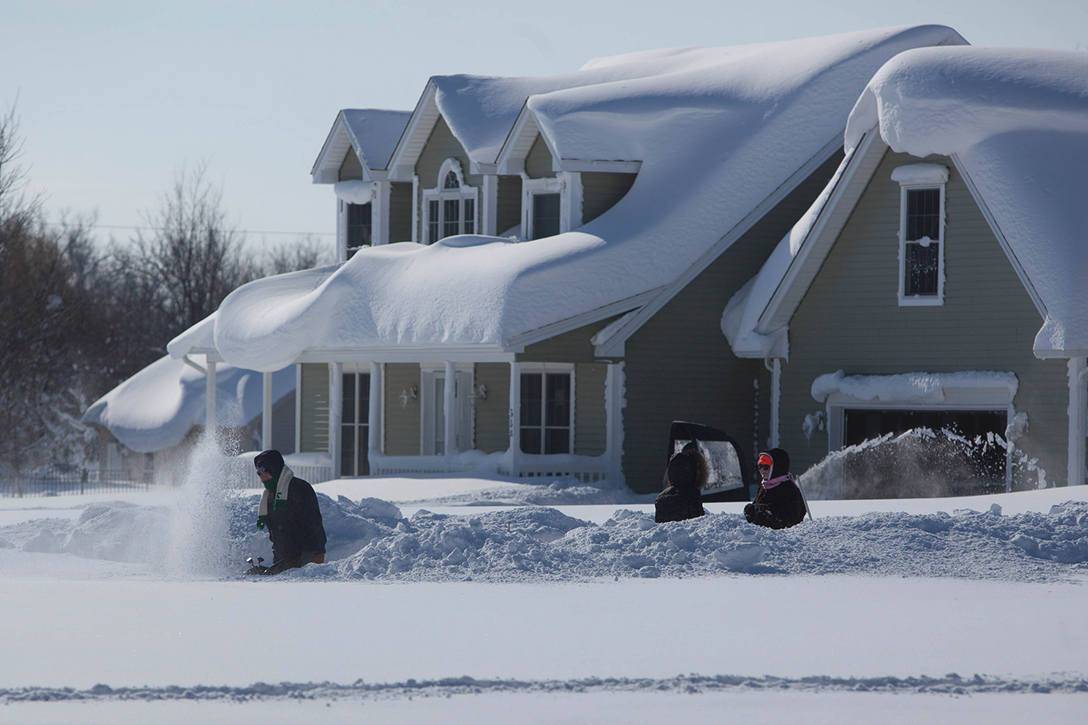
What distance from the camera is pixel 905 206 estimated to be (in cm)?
2105

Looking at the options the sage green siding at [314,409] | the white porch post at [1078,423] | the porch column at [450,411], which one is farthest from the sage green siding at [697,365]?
the sage green siding at [314,409]

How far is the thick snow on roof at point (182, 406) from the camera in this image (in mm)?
35812

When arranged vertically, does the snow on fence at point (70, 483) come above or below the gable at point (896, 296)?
below

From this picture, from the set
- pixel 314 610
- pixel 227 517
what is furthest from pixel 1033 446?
pixel 314 610

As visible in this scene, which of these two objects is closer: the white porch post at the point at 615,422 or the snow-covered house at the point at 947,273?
the snow-covered house at the point at 947,273

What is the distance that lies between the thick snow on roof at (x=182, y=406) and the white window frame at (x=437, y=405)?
32.9 feet

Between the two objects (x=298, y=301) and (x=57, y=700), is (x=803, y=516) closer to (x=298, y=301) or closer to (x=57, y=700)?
(x=57, y=700)

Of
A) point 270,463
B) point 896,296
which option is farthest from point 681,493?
point 896,296

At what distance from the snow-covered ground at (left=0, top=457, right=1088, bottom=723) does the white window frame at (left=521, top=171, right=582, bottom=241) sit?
8.97 m

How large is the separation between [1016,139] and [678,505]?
30.3ft

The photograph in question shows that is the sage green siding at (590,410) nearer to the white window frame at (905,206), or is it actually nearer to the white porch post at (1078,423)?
the white window frame at (905,206)

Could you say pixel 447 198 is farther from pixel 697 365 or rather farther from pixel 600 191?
pixel 697 365

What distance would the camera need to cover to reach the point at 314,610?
33.6ft

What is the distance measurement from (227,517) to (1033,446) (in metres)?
11.0
